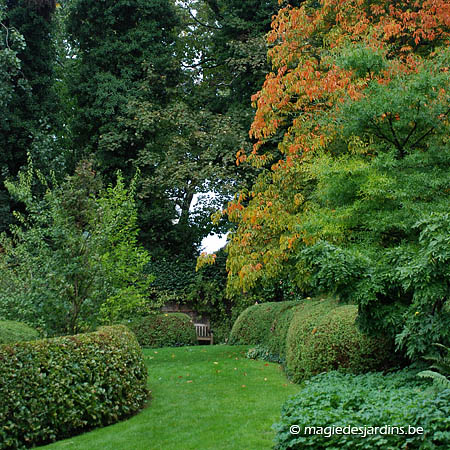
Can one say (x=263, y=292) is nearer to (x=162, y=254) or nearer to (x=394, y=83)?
(x=162, y=254)

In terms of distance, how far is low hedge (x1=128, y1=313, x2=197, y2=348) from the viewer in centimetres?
1456

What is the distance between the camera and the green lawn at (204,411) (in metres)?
5.29

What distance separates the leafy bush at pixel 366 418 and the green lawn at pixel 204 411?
2.18ft

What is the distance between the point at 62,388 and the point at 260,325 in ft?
25.3

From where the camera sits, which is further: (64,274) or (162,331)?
(162,331)

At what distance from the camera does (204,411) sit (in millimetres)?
6500

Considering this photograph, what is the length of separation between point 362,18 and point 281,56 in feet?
5.81

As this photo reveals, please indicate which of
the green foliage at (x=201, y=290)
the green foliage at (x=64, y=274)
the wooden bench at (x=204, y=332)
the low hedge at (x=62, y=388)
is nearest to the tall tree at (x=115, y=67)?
the green foliage at (x=201, y=290)

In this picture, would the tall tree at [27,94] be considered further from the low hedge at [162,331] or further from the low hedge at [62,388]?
the low hedge at [62,388]

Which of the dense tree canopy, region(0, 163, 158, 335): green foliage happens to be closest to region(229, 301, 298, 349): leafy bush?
the dense tree canopy

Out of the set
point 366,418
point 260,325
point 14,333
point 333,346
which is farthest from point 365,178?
point 260,325

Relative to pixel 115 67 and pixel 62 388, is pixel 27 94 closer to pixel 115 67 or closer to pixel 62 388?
pixel 115 67

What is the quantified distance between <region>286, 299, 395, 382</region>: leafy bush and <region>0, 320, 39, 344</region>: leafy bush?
3.79 m

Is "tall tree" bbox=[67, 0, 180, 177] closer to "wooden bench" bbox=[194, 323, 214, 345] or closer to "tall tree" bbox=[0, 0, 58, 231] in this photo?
"tall tree" bbox=[0, 0, 58, 231]
